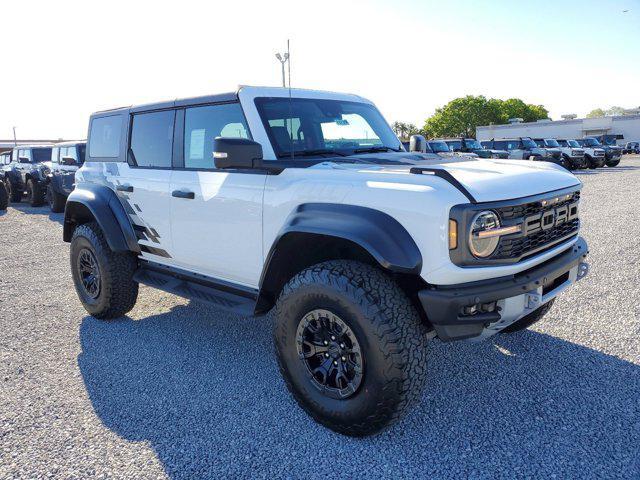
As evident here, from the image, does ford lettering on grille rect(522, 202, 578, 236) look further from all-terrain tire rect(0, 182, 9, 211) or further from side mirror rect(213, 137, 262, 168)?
all-terrain tire rect(0, 182, 9, 211)

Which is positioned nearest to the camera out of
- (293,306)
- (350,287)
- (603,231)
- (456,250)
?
(456,250)

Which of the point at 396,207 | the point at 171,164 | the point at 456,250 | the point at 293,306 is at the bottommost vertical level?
the point at 293,306

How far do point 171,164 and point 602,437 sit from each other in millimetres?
3399

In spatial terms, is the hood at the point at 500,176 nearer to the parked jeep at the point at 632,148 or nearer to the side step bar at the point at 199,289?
the side step bar at the point at 199,289

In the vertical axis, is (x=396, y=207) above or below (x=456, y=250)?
above

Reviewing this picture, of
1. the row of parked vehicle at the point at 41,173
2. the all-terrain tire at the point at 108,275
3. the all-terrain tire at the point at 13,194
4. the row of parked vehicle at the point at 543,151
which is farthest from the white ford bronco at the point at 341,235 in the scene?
the row of parked vehicle at the point at 543,151

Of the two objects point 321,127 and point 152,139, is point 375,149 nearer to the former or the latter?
point 321,127

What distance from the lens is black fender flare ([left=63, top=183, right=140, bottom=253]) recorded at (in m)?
4.25

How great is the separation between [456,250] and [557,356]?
185 centimetres

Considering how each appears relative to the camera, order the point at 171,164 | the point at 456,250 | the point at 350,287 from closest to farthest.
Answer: the point at 456,250, the point at 350,287, the point at 171,164

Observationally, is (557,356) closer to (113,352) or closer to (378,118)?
(378,118)

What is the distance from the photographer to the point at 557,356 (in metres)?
3.65

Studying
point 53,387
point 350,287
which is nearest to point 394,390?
point 350,287

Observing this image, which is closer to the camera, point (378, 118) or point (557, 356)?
point (557, 356)
